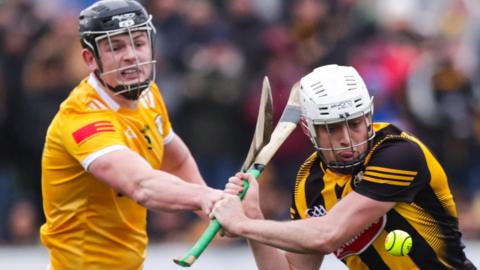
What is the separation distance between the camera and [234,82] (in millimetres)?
10211

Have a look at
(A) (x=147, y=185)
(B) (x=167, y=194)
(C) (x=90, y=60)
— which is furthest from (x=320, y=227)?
(C) (x=90, y=60)

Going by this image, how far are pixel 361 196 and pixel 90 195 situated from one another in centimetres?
158

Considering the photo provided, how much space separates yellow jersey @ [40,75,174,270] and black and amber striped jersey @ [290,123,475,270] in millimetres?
1132

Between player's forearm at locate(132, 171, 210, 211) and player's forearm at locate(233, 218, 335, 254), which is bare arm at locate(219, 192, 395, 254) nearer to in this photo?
player's forearm at locate(233, 218, 335, 254)

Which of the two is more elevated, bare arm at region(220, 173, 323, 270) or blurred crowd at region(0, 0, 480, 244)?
bare arm at region(220, 173, 323, 270)

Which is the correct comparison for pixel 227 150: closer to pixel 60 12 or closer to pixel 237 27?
pixel 237 27

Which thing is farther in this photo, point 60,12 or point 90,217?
point 60,12

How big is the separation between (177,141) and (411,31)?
189 inches

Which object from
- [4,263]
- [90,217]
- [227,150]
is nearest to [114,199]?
[90,217]

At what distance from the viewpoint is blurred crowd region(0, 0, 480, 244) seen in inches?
397

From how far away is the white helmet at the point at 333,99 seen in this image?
514 cm

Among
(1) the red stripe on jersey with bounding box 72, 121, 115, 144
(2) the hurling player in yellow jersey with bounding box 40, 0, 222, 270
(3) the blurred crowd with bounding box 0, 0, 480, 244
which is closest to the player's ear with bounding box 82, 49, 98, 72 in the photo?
(2) the hurling player in yellow jersey with bounding box 40, 0, 222, 270

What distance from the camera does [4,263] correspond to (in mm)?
8836

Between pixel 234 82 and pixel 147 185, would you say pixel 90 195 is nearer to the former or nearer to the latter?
pixel 147 185
